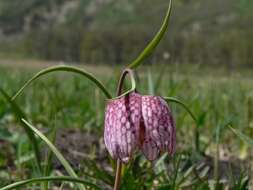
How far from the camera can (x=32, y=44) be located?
4994 cm

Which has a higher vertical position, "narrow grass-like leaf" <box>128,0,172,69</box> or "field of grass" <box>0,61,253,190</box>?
"narrow grass-like leaf" <box>128,0,172,69</box>

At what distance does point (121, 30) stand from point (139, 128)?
5381cm

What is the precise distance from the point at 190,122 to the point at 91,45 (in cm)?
4318

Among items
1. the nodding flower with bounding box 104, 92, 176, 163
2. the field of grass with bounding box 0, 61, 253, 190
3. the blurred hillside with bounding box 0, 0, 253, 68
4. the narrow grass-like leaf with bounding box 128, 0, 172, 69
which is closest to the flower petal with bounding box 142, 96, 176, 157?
the nodding flower with bounding box 104, 92, 176, 163

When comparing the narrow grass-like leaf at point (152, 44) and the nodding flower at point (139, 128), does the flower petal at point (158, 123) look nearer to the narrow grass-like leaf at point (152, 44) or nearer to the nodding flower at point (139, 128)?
the nodding flower at point (139, 128)

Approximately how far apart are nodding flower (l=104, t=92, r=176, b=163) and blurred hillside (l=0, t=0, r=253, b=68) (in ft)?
36.7

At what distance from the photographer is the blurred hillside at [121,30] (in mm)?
37812

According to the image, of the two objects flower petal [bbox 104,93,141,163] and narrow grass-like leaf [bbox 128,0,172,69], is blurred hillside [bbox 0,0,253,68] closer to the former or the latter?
narrow grass-like leaf [bbox 128,0,172,69]

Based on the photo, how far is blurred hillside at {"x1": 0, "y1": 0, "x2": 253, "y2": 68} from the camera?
37.8 m

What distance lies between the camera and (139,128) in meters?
0.89

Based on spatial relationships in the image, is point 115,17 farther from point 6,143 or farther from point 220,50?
point 6,143

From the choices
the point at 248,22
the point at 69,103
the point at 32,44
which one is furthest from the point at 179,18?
the point at 69,103

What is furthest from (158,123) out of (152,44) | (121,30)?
(121,30)

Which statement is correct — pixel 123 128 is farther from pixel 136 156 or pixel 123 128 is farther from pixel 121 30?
pixel 121 30
